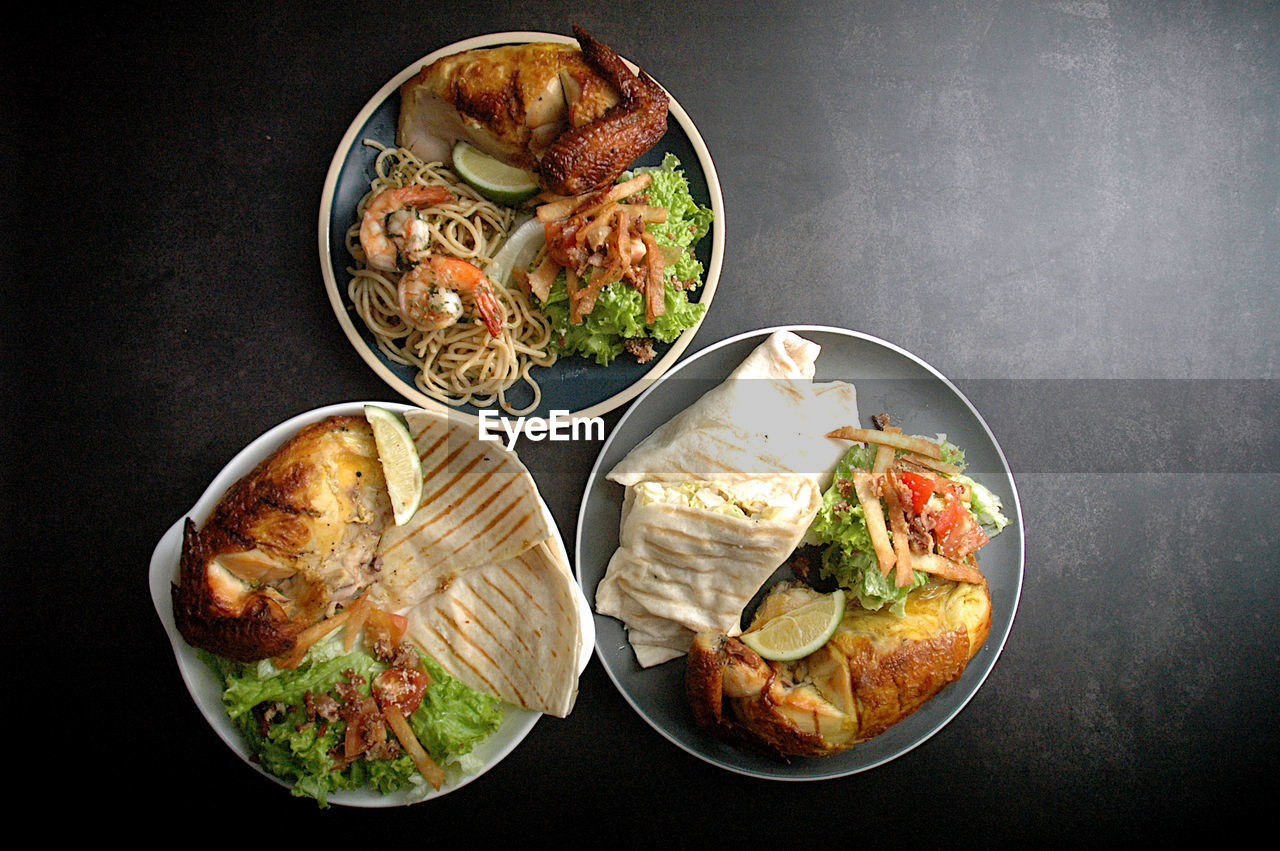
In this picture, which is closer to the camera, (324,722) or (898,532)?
(324,722)

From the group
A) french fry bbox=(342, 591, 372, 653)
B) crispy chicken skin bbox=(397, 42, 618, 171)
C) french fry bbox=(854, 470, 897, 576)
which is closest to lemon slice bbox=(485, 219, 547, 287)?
crispy chicken skin bbox=(397, 42, 618, 171)

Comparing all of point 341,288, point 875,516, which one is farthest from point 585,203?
point 875,516

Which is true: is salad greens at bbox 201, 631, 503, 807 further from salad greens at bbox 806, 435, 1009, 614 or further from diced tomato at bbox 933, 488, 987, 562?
diced tomato at bbox 933, 488, 987, 562

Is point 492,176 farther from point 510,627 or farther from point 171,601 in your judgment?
point 171,601

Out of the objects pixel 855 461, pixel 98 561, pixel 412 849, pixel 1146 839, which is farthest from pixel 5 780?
pixel 1146 839

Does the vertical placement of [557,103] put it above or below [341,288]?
above

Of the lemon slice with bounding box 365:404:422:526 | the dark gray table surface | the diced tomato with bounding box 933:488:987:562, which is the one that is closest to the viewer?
the lemon slice with bounding box 365:404:422:526
